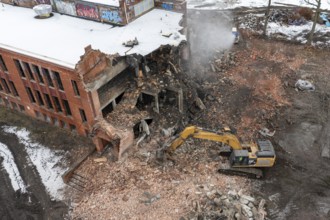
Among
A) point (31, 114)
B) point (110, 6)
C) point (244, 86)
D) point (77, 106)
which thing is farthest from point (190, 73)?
point (31, 114)

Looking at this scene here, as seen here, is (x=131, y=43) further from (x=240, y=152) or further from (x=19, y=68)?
(x=240, y=152)

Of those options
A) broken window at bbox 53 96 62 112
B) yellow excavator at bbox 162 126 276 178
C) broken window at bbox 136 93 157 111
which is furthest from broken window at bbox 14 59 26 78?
yellow excavator at bbox 162 126 276 178

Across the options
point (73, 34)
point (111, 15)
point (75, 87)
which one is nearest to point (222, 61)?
point (111, 15)

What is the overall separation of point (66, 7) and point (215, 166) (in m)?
23.4

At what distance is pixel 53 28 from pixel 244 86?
2083 centimetres

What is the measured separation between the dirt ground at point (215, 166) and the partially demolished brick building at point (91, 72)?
2096mm

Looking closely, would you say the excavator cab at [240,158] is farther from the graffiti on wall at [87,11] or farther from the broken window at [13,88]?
the broken window at [13,88]

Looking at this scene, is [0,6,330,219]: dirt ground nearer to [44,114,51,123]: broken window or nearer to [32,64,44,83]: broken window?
[44,114,51,123]: broken window

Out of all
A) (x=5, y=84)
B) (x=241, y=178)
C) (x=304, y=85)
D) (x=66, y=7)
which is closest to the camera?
(x=241, y=178)

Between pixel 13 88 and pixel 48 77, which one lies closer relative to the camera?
pixel 48 77

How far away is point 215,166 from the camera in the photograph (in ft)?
83.3

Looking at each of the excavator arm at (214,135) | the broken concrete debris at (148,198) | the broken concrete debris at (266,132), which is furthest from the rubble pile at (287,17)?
the broken concrete debris at (148,198)

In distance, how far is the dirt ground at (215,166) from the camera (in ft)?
75.2

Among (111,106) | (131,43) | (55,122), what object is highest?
(131,43)
